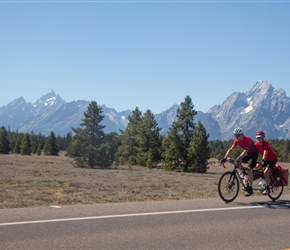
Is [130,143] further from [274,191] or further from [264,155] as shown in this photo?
[264,155]

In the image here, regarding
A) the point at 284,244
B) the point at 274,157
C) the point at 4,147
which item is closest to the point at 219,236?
the point at 284,244

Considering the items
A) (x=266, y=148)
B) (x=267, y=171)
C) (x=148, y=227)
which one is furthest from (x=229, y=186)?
(x=148, y=227)

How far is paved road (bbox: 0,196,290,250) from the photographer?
716 centimetres

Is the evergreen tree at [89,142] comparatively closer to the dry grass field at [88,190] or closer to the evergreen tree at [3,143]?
the dry grass field at [88,190]

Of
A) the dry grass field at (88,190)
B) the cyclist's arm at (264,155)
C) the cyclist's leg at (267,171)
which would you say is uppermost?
the cyclist's arm at (264,155)

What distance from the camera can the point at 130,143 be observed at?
206ft

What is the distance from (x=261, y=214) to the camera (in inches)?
392

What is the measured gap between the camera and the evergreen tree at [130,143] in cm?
6171

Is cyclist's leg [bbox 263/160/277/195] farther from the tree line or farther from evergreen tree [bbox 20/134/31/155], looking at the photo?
evergreen tree [bbox 20/134/31/155]

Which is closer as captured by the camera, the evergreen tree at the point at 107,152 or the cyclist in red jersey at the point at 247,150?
the cyclist in red jersey at the point at 247,150

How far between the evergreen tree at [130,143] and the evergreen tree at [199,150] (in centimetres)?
1275

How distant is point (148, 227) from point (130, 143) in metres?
54.6

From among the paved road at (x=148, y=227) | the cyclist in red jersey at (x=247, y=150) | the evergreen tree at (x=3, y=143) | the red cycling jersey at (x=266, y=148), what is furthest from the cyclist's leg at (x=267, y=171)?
the evergreen tree at (x=3, y=143)

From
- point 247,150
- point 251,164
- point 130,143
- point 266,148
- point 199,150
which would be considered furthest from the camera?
point 130,143
